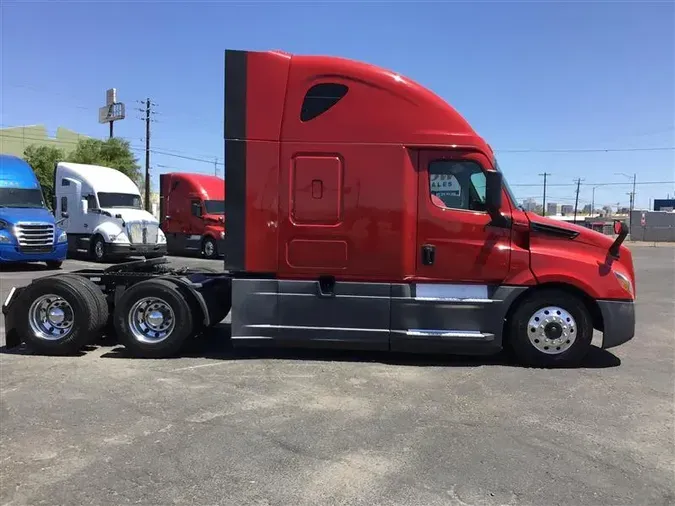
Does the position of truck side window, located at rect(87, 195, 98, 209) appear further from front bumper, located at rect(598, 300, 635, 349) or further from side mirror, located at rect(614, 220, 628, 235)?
front bumper, located at rect(598, 300, 635, 349)

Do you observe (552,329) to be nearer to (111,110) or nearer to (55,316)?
(55,316)

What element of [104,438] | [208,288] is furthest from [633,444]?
[208,288]

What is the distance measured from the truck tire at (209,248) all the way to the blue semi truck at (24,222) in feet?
18.4

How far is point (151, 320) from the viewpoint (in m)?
6.81

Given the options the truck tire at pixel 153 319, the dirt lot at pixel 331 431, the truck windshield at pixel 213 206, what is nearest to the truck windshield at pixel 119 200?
the truck windshield at pixel 213 206

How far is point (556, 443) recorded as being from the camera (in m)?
4.33

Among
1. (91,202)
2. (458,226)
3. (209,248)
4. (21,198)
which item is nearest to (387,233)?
(458,226)

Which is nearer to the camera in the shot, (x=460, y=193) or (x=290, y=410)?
(x=290, y=410)

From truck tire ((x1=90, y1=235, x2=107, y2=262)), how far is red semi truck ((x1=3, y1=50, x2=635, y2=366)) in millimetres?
14138

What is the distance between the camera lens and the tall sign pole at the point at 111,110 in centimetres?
5538

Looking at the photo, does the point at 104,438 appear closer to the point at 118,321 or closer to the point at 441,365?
the point at 118,321

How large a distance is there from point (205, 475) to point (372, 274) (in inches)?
130

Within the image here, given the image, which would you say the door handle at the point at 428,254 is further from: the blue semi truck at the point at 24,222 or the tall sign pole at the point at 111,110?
the tall sign pole at the point at 111,110

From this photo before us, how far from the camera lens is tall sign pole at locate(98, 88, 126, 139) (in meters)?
55.4
